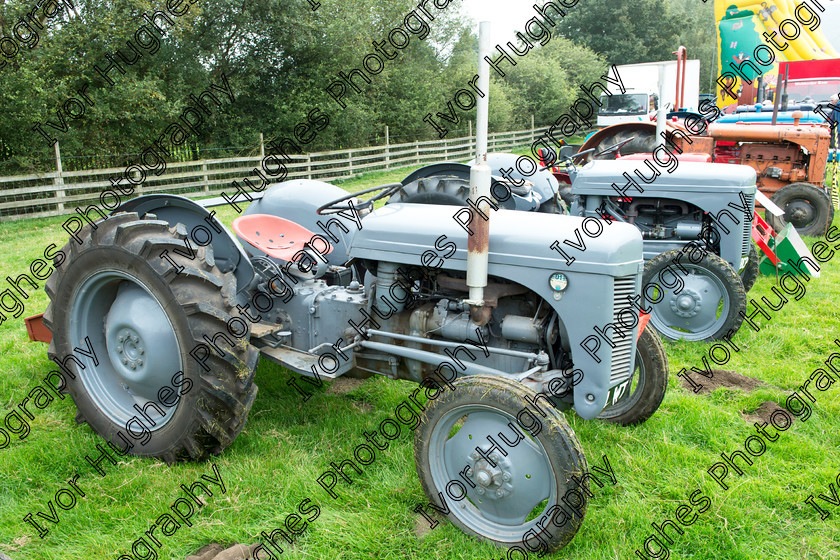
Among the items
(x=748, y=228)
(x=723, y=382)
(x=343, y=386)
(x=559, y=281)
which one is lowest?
(x=723, y=382)

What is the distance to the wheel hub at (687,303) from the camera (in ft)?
15.4

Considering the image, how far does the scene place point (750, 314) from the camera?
16.9ft

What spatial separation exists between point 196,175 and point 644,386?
37.6ft

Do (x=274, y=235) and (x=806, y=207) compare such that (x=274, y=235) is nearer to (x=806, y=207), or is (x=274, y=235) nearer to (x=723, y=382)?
(x=723, y=382)

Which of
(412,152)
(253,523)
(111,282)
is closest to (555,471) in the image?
(253,523)

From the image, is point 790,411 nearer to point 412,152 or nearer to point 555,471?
point 555,471

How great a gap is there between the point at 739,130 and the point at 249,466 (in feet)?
24.7

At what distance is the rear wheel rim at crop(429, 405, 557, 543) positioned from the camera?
244 cm

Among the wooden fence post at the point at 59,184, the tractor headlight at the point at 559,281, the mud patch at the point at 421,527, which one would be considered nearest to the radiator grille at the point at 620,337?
the tractor headlight at the point at 559,281

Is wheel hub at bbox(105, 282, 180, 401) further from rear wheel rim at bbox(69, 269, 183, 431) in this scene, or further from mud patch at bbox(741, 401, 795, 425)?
mud patch at bbox(741, 401, 795, 425)

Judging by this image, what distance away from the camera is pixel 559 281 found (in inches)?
101

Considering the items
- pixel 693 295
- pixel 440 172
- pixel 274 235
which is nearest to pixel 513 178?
pixel 440 172

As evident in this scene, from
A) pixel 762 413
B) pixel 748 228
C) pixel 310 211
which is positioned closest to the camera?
pixel 762 413

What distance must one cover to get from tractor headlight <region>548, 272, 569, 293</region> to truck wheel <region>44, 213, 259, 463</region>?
1.40m
